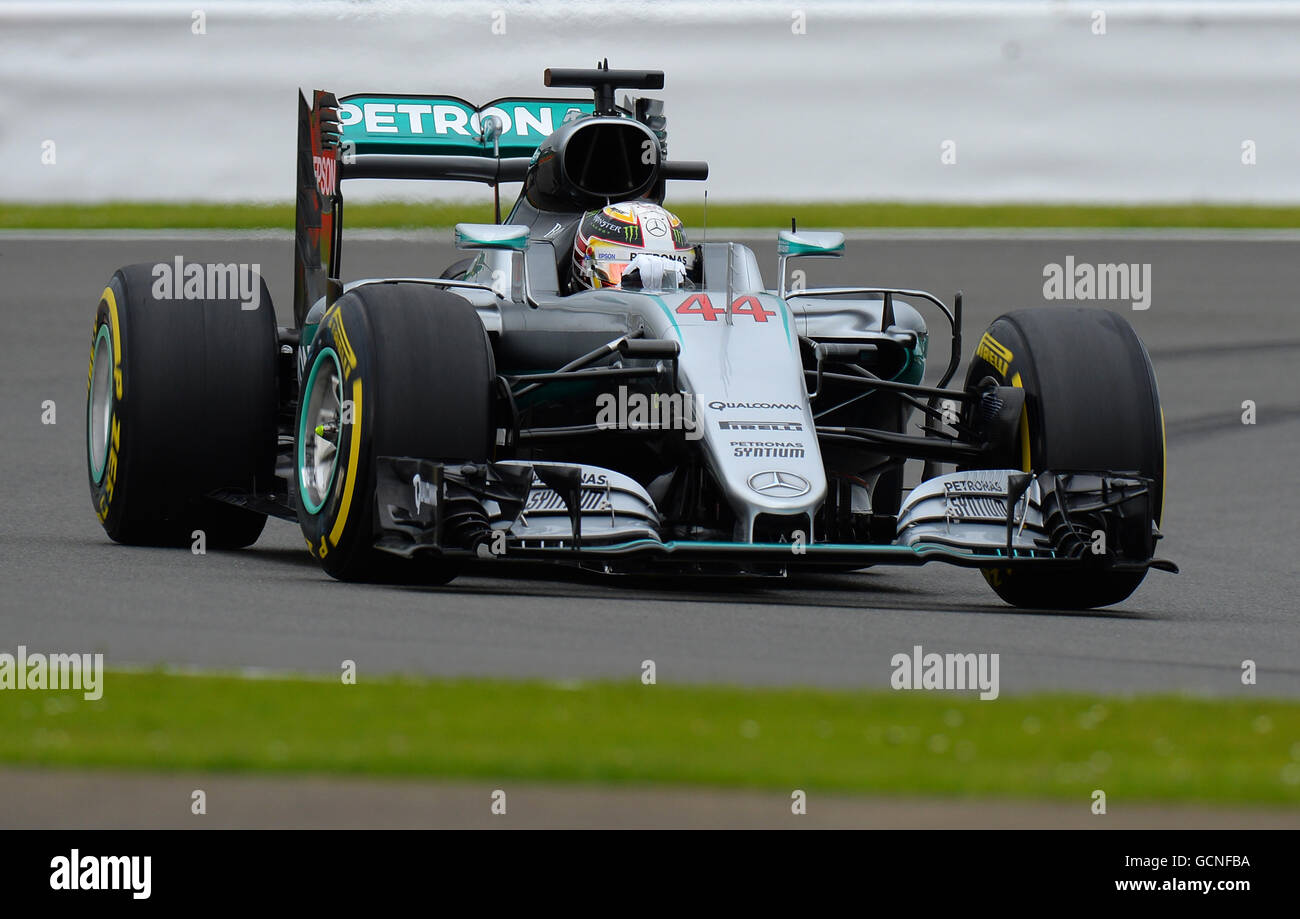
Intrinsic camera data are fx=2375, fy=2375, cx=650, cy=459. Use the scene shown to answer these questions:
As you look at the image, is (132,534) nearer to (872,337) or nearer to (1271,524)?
(872,337)

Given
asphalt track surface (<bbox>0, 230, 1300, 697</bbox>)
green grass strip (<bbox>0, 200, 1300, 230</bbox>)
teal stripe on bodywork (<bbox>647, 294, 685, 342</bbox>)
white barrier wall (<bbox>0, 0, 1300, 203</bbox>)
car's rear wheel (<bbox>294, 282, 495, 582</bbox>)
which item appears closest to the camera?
asphalt track surface (<bbox>0, 230, 1300, 697</bbox>)

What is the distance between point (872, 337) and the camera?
33.8 feet

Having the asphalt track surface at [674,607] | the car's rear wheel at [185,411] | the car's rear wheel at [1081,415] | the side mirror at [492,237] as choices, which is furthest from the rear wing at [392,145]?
the car's rear wheel at [1081,415]

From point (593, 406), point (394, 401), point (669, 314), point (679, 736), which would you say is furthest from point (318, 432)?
point (679, 736)

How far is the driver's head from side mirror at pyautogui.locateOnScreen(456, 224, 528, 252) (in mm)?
462

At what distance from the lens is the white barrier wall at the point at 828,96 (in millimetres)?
20766

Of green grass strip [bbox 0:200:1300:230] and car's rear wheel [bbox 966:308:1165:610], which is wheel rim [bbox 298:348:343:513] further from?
green grass strip [bbox 0:200:1300:230]

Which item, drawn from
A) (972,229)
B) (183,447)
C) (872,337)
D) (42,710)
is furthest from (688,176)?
(972,229)

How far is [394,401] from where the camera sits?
8.55 metres

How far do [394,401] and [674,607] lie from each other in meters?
1.25

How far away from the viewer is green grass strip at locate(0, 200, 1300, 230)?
20.9 metres

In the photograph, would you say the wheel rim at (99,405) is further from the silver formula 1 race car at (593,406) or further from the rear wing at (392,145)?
the rear wing at (392,145)

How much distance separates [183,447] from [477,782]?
16.7 feet

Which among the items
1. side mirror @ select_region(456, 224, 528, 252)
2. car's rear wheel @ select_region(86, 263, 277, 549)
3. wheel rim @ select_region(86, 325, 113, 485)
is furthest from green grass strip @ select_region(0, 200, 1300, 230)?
side mirror @ select_region(456, 224, 528, 252)
